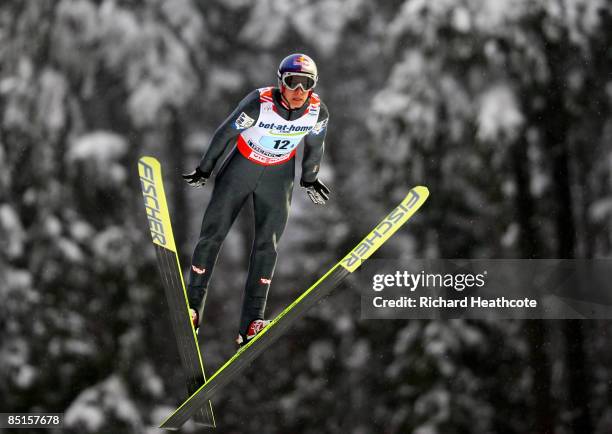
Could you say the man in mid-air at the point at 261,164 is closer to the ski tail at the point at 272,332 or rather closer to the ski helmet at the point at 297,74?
the ski helmet at the point at 297,74

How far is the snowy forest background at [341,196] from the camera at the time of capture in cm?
501

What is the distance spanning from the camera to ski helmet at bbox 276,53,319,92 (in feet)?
12.5

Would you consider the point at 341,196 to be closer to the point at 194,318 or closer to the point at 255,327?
the point at 255,327

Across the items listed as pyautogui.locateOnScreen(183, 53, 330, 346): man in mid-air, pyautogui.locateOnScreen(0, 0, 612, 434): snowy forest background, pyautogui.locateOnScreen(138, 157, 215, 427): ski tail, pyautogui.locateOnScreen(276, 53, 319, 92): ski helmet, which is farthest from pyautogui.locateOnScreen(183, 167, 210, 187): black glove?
pyautogui.locateOnScreen(0, 0, 612, 434): snowy forest background

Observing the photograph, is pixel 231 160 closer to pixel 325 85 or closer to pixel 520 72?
pixel 325 85

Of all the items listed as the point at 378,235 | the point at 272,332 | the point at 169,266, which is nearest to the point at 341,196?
the point at 378,235

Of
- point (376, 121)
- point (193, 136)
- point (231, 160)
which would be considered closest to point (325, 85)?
point (376, 121)

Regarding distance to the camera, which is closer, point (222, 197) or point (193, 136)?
point (222, 197)

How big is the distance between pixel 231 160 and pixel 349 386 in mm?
1861

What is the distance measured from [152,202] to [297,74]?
92cm

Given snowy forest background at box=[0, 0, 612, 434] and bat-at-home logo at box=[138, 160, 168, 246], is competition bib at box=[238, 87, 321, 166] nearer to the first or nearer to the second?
bat-at-home logo at box=[138, 160, 168, 246]

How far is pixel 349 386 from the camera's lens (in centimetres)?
507

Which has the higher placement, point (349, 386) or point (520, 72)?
point (520, 72)

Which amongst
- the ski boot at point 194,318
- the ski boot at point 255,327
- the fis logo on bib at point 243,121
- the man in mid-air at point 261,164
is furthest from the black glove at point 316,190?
the ski boot at point 194,318
